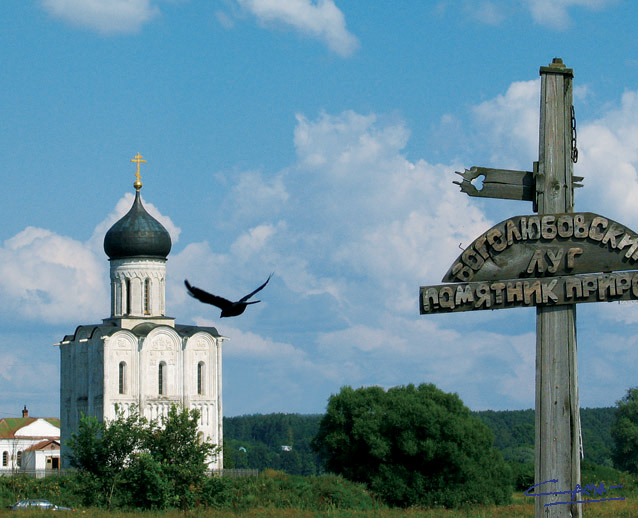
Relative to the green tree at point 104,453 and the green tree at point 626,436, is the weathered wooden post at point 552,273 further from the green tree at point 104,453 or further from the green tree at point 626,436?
the green tree at point 626,436

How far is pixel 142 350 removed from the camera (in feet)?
175

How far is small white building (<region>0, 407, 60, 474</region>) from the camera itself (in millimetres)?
72562

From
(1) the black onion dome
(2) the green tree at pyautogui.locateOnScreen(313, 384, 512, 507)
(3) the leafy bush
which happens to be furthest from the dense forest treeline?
(3) the leafy bush

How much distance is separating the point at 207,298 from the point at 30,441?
253ft

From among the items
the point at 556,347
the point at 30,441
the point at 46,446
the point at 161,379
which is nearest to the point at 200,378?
the point at 161,379

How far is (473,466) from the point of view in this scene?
42.8 metres

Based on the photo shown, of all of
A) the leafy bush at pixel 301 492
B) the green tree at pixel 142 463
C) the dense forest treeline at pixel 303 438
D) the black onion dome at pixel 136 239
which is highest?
the black onion dome at pixel 136 239

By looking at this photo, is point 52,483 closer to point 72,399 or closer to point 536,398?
point 72,399

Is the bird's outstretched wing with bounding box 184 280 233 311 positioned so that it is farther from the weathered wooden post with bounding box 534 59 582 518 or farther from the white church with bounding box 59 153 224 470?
the white church with bounding box 59 153 224 470

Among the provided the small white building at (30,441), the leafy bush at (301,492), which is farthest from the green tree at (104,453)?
the small white building at (30,441)

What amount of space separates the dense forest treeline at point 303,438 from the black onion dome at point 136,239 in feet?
46.4

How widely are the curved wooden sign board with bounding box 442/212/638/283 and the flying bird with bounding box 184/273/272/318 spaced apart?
2.57m

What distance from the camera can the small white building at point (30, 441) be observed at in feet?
238

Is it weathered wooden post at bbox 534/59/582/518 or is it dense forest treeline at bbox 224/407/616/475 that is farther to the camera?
dense forest treeline at bbox 224/407/616/475
